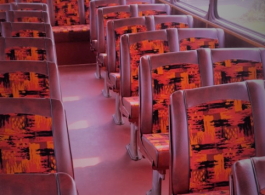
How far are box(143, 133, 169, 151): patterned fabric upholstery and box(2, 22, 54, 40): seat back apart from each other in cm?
137

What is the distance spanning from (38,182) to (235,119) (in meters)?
0.99

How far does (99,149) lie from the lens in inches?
134

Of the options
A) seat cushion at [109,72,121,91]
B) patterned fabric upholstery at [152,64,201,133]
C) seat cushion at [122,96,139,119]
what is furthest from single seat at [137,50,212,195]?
seat cushion at [109,72,121,91]

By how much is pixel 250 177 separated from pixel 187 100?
626 mm

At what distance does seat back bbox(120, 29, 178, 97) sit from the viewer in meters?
2.87

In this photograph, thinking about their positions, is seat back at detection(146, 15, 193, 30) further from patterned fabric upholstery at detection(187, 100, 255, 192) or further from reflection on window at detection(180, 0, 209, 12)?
patterned fabric upholstery at detection(187, 100, 255, 192)

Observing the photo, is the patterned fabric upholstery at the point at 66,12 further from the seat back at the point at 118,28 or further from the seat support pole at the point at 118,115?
the seat back at the point at 118,28

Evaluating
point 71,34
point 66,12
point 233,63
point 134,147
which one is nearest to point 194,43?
point 233,63

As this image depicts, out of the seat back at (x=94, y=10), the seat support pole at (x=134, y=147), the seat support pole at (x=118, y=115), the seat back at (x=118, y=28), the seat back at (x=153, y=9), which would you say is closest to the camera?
the seat support pole at (x=134, y=147)

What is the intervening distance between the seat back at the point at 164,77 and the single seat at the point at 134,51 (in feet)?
1.70

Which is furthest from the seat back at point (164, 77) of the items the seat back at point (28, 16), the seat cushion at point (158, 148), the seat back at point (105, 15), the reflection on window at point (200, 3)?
the seat back at point (28, 16)

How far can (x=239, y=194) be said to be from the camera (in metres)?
1.12

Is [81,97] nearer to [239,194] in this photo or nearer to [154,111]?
[154,111]

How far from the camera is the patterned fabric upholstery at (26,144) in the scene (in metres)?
1.65
